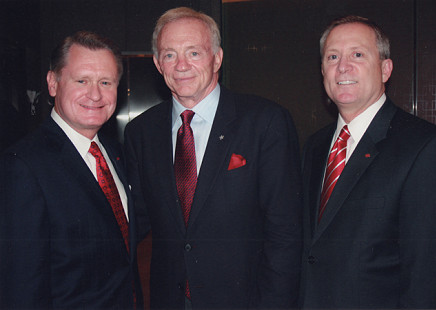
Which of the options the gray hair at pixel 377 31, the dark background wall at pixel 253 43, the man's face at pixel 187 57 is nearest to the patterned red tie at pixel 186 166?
the man's face at pixel 187 57

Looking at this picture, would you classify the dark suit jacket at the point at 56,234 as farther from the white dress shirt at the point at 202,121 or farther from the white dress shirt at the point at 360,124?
the white dress shirt at the point at 360,124

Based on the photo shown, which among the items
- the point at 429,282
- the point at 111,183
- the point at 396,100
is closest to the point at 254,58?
the point at 396,100

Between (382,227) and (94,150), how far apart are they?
1555mm

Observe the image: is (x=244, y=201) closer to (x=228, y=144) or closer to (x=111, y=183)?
(x=228, y=144)

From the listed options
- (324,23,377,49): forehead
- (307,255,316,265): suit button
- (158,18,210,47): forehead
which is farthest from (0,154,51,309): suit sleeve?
(324,23,377,49): forehead

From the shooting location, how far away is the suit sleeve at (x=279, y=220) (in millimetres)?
1727

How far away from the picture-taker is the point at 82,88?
73.0 inches

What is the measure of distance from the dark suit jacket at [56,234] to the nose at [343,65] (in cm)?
146

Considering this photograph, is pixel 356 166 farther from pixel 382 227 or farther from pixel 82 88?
pixel 82 88

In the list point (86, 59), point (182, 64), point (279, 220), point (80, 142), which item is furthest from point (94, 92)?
point (279, 220)

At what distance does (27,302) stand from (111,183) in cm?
68

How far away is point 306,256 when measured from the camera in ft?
6.17

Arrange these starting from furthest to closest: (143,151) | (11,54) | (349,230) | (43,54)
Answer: (43,54) → (11,54) → (143,151) → (349,230)

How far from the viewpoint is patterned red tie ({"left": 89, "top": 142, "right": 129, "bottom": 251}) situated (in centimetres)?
184
